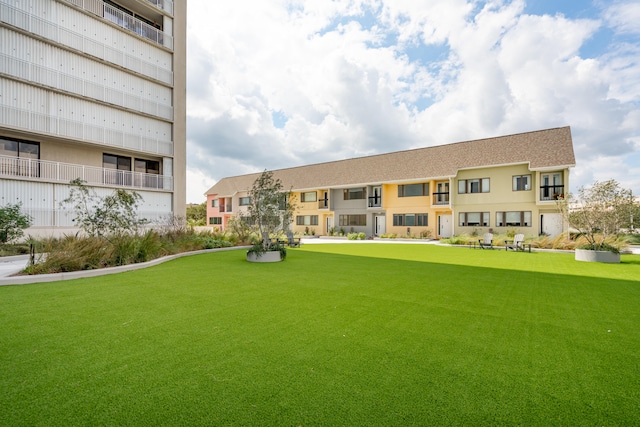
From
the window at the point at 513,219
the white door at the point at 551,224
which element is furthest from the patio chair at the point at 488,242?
the white door at the point at 551,224

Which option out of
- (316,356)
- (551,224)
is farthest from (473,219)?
→ (316,356)

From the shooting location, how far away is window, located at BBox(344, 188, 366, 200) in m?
37.5

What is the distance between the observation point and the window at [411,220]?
32.5 m

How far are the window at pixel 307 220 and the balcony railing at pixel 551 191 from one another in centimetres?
2447

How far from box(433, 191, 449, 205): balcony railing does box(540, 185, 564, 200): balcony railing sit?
24.9 ft

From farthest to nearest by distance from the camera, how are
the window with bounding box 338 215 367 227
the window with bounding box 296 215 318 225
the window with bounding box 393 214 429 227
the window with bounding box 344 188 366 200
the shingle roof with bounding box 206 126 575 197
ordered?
1. the window with bounding box 296 215 318 225
2. the window with bounding box 344 188 366 200
3. the window with bounding box 338 215 367 227
4. the window with bounding box 393 214 429 227
5. the shingle roof with bounding box 206 126 575 197

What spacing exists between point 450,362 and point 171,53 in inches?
1123

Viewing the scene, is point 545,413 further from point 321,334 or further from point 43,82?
point 43,82

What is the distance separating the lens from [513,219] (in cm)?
2758

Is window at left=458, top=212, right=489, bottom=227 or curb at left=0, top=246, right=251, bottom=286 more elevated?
window at left=458, top=212, right=489, bottom=227

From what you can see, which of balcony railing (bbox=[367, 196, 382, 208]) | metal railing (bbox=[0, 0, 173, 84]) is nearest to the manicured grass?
metal railing (bbox=[0, 0, 173, 84])

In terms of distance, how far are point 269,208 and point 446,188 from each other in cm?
2265

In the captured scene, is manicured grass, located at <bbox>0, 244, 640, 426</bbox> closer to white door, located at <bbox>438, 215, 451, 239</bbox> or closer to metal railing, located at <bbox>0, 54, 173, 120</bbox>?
metal railing, located at <bbox>0, 54, 173, 120</bbox>

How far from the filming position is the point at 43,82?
18516 mm
